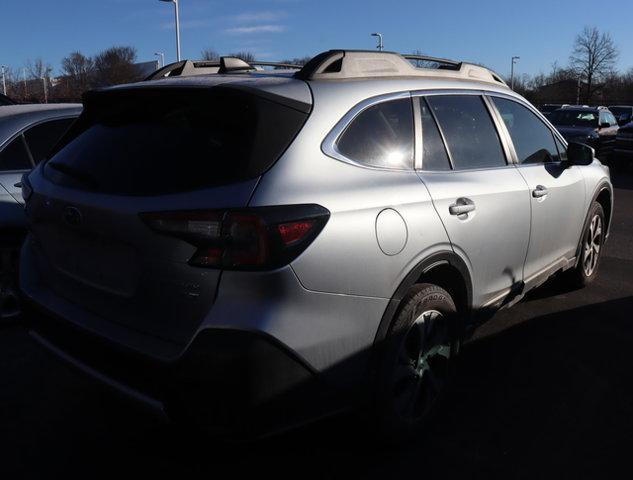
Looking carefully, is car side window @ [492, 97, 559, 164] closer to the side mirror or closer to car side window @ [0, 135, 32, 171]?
the side mirror

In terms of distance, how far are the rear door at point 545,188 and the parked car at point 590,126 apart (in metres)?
13.6

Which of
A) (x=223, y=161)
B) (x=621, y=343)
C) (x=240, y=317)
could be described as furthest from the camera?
(x=621, y=343)

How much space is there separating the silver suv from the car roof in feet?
5.88

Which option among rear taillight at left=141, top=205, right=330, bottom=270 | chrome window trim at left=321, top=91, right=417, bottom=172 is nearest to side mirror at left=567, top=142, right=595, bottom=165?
chrome window trim at left=321, top=91, right=417, bottom=172

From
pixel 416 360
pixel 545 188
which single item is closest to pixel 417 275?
pixel 416 360

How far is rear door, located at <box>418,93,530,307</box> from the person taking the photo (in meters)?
3.27

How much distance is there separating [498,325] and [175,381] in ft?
10.2

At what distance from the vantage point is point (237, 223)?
91.3 inches

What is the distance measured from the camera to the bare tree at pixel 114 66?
162 feet

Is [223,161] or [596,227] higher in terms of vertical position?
[223,161]

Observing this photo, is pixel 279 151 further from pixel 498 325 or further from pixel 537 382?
pixel 498 325

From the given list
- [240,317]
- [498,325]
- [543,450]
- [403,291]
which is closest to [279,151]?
[240,317]

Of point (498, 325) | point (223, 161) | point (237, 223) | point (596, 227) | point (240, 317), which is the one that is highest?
point (223, 161)

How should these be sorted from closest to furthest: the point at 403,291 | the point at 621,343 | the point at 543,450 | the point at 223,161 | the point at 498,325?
the point at 223,161 < the point at 403,291 < the point at 543,450 < the point at 621,343 < the point at 498,325
